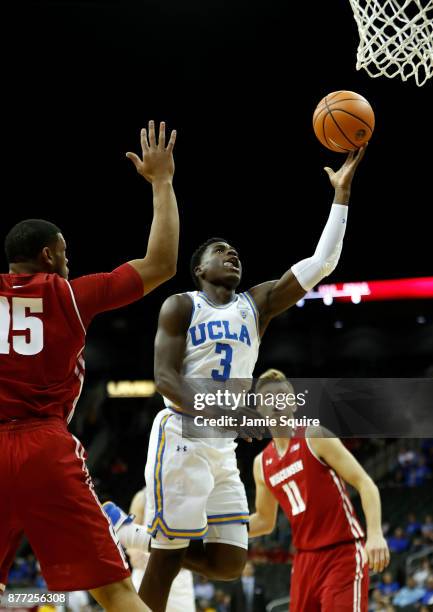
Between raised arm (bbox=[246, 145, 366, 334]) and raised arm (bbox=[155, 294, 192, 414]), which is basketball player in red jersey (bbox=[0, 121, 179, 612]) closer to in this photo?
raised arm (bbox=[155, 294, 192, 414])

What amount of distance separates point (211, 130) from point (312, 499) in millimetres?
9765

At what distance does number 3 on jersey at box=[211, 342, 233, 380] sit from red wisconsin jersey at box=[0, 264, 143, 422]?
4.50 feet

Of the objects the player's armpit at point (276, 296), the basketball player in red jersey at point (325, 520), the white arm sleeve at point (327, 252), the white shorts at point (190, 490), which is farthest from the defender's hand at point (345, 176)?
the white shorts at point (190, 490)

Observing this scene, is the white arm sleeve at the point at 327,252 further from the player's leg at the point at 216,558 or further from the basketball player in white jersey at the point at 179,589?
the basketball player in white jersey at the point at 179,589

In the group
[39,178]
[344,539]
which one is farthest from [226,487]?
[39,178]

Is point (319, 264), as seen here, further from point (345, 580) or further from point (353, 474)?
point (345, 580)

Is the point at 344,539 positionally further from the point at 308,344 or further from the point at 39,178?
the point at 308,344

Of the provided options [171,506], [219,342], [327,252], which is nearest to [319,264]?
[327,252]

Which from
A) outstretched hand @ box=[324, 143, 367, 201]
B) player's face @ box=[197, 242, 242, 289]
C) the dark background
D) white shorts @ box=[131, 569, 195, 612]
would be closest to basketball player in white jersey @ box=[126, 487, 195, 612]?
white shorts @ box=[131, 569, 195, 612]

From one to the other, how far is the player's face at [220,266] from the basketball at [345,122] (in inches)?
34.6

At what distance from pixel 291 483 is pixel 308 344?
58.2ft

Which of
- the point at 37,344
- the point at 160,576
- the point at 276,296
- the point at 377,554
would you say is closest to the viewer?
the point at 37,344

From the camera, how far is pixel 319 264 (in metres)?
4.66

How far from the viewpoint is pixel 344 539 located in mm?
4793
